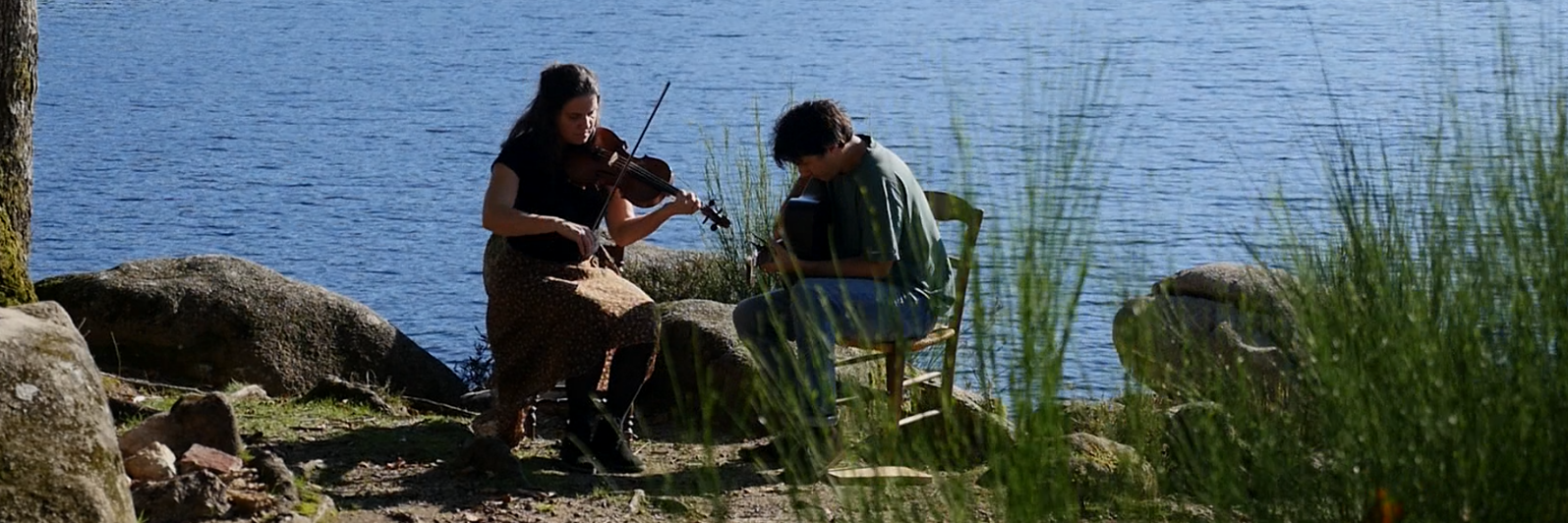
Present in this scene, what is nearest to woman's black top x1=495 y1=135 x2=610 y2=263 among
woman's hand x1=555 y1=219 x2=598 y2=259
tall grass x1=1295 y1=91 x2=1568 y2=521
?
woman's hand x1=555 y1=219 x2=598 y2=259

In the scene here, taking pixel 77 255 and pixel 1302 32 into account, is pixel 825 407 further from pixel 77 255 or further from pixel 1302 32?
pixel 1302 32

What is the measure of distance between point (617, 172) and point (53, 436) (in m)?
1.94

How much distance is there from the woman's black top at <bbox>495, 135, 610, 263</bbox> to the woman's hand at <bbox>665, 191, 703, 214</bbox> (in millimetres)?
180

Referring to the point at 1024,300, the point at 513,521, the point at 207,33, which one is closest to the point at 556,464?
the point at 513,521

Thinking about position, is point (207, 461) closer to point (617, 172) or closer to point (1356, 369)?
point (617, 172)

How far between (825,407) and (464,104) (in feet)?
36.6

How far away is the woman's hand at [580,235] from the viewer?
199 inches

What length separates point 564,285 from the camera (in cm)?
518

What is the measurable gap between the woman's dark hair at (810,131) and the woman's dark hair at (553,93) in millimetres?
510

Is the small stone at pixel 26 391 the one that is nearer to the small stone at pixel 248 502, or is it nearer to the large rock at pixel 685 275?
the small stone at pixel 248 502

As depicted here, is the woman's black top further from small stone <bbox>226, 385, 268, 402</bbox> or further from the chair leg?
small stone <bbox>226, 385, 268, 402</bbox>

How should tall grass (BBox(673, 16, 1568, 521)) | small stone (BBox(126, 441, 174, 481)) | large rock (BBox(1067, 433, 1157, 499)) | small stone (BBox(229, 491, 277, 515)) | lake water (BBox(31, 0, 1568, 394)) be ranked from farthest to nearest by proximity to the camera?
1. lake water (BBox(31, 0, 1568, 394))
2. small stone (BBox(126, 441, 174, 481))
3. small stone (BBox(229, 491, 277, 515))
4. large rock (BBox(1067, 433, 1157, 499))
5. tall grass (BBox(673, 16, 1568, 521))

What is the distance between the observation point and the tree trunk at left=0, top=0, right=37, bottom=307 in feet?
19.6

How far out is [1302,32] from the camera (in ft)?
62.9
